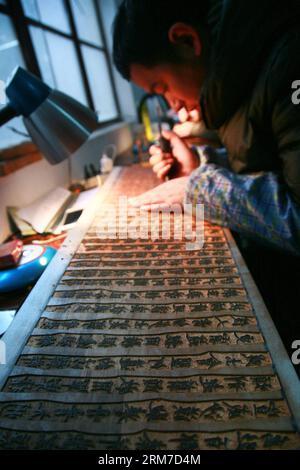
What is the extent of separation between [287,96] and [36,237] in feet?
3.94

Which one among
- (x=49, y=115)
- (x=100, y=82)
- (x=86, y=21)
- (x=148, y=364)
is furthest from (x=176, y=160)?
(x=86, y=21)

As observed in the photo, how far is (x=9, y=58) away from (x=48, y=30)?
3.25 ft

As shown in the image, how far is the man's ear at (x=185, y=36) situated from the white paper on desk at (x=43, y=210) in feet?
3.20

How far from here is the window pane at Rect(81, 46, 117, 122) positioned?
411cm

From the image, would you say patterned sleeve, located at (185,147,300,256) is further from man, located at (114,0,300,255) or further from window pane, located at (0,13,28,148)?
window pane, located at (0,13,28,148)

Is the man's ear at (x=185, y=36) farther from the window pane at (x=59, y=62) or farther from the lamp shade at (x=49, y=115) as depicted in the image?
the window pane at (x=59, y=62)

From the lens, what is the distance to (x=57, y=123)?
1094 mm

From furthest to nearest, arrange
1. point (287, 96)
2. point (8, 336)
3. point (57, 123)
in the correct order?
point (57, 123) < point (287, 96) < point (8, 336)

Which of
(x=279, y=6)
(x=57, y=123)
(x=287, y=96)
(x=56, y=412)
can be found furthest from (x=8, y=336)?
(x=279, y=6)

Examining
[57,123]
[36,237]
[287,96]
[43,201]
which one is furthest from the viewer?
[43,201]

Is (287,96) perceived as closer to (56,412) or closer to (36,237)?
(56,412)

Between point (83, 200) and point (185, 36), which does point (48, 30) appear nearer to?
point (83, 200)

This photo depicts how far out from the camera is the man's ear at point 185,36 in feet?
3.60
